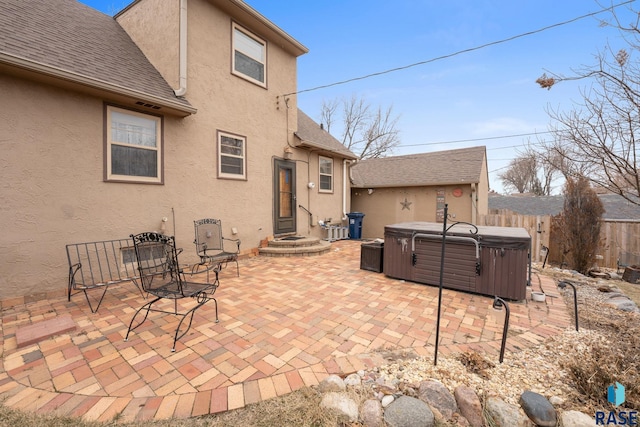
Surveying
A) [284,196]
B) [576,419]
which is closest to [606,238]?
[576,419]

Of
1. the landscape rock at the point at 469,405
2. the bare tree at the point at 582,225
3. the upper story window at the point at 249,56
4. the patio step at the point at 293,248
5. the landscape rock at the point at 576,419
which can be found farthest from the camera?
the bare tree at the point at 582,225

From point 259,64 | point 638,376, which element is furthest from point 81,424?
point 259,64

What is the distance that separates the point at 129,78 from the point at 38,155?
2108 mm

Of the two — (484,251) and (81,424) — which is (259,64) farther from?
(81,424)

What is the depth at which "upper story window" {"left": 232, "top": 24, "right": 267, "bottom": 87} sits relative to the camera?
6785mm

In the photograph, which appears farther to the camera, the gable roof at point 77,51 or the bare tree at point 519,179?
the bare tree at point 519,179

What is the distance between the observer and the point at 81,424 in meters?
1.69

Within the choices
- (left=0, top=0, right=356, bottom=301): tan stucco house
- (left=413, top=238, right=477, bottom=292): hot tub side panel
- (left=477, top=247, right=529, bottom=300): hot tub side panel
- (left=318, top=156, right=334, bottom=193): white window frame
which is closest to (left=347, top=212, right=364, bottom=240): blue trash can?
(left=318, top=156, right=334, bottom=193): white window frame

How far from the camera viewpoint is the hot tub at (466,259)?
386 centimetres

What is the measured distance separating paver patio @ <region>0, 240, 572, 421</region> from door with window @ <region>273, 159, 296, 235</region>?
11.8ft

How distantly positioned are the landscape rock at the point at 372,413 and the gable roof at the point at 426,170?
10811 mm

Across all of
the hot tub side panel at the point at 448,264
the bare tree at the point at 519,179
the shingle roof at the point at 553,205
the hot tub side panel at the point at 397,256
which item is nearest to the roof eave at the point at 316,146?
the hot tub side panel at the point at 397,256

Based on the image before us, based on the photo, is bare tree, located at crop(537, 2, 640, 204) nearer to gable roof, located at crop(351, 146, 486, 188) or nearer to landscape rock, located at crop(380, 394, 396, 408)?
landscape rock, located at crop(380, 394, 396, 408)

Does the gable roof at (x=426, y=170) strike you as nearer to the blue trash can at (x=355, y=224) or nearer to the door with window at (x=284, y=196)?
the blue trash can at (x=355, y=224)
